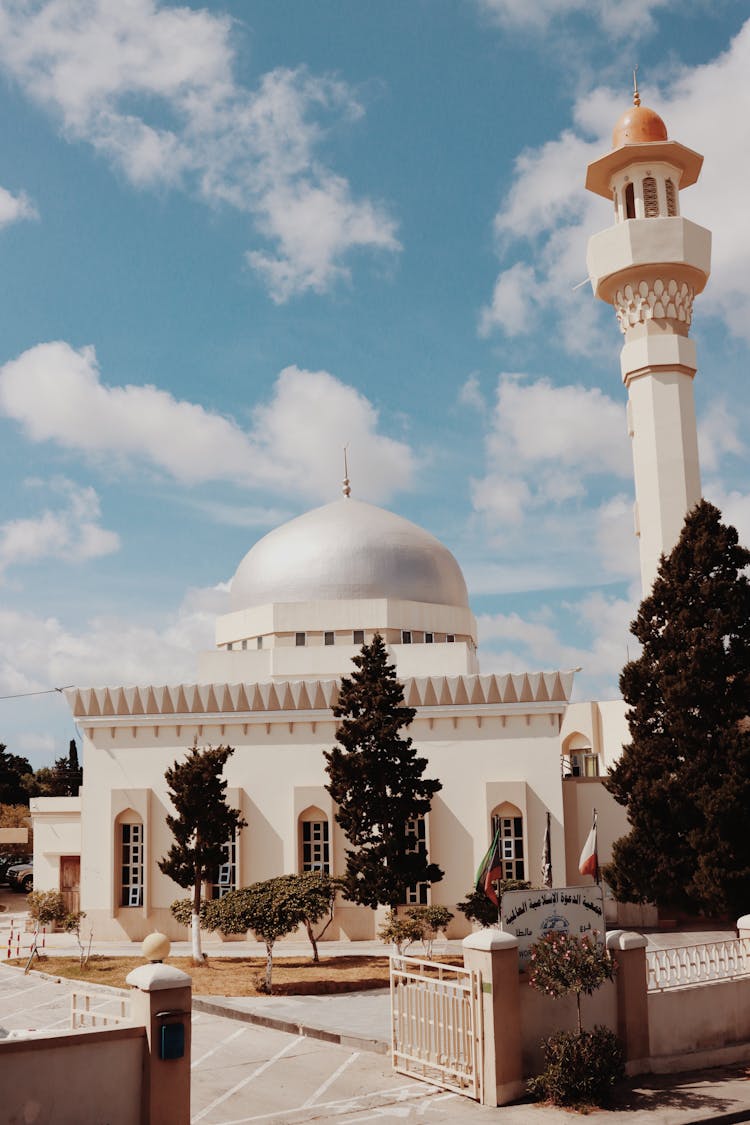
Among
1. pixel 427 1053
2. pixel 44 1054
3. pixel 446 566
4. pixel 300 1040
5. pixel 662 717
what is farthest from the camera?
pixel 446 566

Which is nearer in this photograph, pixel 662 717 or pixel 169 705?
pixel 662 717

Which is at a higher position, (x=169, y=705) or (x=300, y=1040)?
(x=169, y=705)

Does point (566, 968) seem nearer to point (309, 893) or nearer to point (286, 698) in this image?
point (309, 893)

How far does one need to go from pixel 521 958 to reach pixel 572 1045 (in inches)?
42.6

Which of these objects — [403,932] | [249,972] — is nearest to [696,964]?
[403,932]

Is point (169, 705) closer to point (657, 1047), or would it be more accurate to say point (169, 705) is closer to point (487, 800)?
point (487, 800)

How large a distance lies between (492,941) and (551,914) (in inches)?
53.2

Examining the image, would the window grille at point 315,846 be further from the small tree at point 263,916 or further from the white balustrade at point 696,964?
the white balustrade at point 696,964

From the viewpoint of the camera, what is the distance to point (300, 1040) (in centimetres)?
1552

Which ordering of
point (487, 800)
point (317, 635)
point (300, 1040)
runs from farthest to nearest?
1. point (317, 635)
2. point (487, 800)
3. point (300, 1040)

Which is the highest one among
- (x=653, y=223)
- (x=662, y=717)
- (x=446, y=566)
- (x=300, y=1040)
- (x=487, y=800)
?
(x=653, y=223)

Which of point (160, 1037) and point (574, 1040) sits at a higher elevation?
point (160, 1037)

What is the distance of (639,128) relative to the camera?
101ft

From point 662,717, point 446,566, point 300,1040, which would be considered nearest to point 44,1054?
point 300,1040
